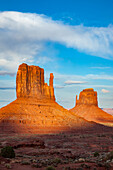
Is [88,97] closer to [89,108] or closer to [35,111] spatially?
[89,108]

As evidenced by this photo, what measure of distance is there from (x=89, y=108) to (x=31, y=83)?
76.0m

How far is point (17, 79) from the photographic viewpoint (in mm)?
79500

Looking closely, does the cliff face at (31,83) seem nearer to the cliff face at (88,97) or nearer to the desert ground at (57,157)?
the desert ground at (57,157)

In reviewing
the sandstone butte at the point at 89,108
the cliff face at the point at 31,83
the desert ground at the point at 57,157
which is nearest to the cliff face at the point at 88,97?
the sandstone butte at the point at 89,108

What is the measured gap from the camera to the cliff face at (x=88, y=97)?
152000 mm

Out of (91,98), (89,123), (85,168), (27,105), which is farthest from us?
(91,98)

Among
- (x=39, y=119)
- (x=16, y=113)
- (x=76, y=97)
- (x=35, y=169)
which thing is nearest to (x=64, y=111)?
(x=39, y=119)

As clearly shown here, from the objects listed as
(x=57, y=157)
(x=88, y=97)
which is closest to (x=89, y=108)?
(x=88, y=97)

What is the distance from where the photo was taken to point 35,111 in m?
71.5

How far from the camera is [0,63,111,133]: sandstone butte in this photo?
63.0 m

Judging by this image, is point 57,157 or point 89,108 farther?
point 89,108

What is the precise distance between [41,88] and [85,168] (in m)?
70.8

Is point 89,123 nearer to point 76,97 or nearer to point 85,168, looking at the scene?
point 85,168

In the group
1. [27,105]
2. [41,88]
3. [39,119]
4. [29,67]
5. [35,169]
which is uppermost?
[29,67]
